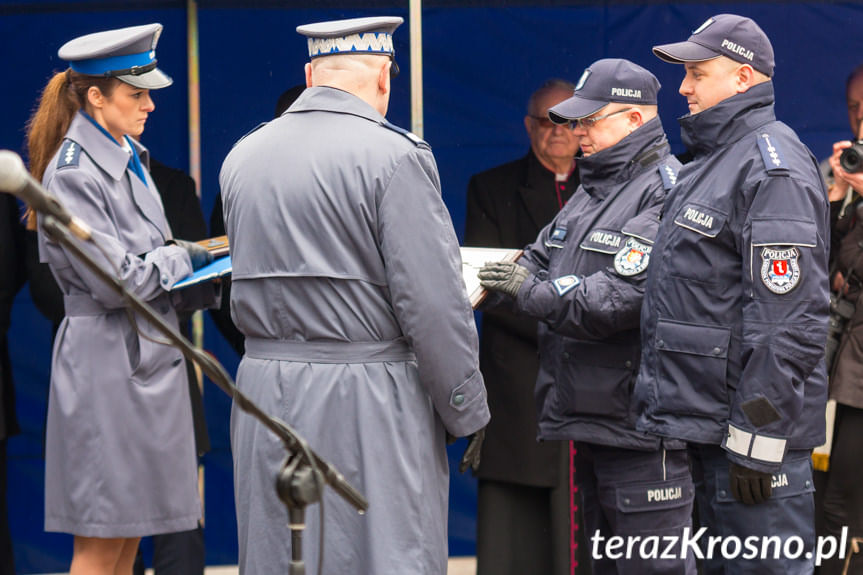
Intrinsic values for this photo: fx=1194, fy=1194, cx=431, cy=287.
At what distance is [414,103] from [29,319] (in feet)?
6.53

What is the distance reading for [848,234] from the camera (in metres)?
4.26

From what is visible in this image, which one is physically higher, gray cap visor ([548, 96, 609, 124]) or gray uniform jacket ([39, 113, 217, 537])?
gray cap visor ([548, 96, 609, 124])

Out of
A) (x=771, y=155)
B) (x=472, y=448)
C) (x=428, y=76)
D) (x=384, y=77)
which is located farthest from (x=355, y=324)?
(x=428, y=76)

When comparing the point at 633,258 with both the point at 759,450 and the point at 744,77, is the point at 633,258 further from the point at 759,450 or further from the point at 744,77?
the point at 759,450

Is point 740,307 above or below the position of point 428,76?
below

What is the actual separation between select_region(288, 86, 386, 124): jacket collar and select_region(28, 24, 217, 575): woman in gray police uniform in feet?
2.54

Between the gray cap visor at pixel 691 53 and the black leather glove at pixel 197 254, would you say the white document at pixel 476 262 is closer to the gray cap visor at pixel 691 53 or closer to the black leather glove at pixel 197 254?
the black leather glove at pixel 197 254

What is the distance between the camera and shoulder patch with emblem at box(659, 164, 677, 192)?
3.55 meters

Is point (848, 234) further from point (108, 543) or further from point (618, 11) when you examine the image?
→ point (108, 543)

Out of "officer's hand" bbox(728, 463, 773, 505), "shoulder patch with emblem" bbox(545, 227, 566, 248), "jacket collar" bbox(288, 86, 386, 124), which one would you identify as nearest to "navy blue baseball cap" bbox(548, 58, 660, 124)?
"shoulder patch with emblem" bbox(545, 227, 566, 248)

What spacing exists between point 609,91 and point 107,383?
173 cm

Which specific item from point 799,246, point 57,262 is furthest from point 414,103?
point 799,246

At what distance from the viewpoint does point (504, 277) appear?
366cm

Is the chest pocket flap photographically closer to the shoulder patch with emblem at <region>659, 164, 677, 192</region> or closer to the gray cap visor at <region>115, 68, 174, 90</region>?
the shoulder patch with emblem at <region>659, 164, 677, 192</region>
